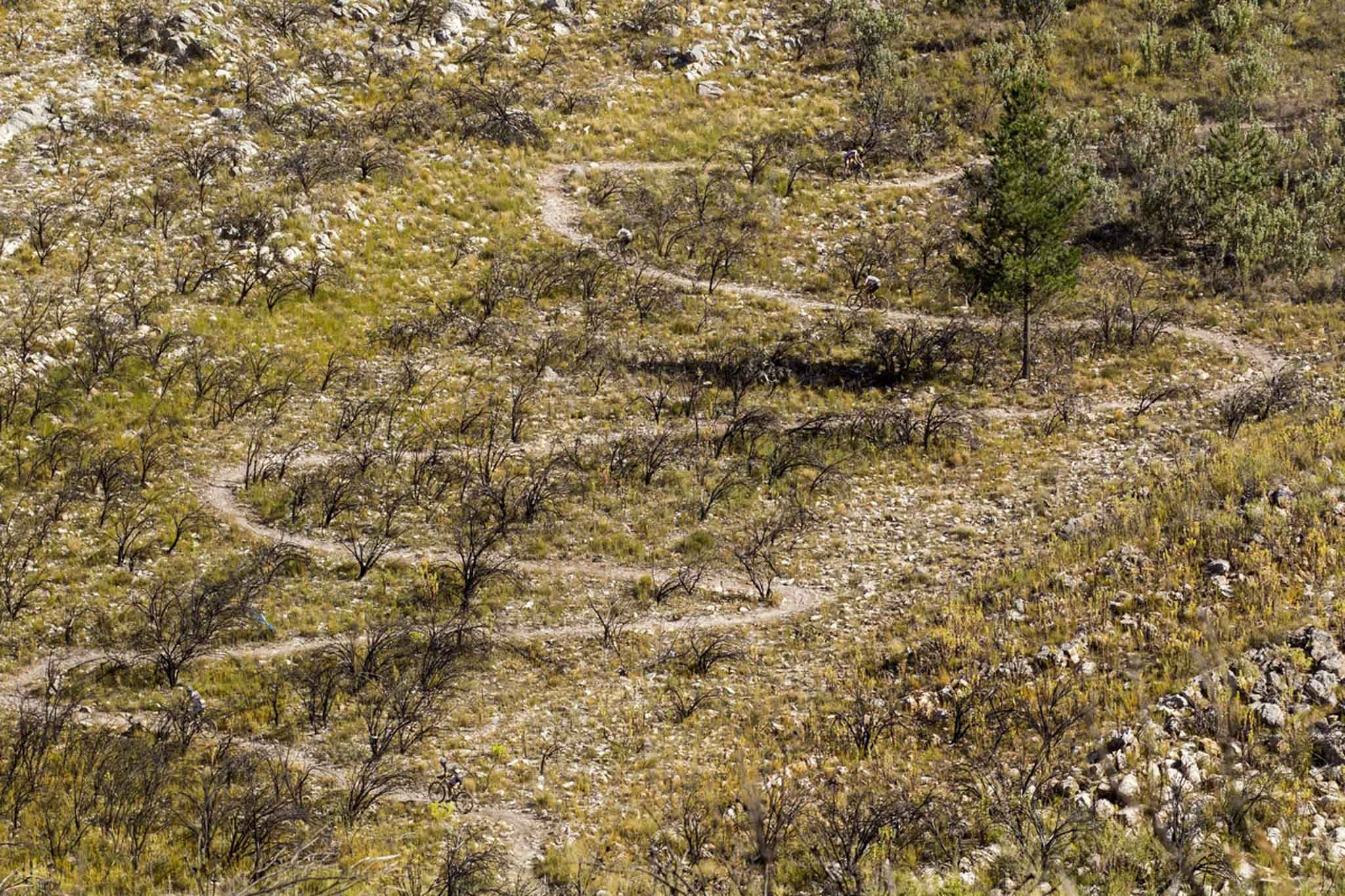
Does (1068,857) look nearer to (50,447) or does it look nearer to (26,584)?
(26,584)

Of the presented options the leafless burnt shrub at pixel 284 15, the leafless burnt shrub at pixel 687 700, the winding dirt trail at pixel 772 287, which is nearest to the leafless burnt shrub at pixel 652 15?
the winding dirt trail at pixel 772 287

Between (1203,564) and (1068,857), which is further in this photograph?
(1203,564)

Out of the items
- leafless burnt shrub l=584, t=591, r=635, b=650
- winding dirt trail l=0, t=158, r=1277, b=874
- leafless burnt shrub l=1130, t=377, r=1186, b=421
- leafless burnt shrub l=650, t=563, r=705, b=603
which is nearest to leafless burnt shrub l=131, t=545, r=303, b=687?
winding dirt trail l=0, t=158, r=1277, b=874

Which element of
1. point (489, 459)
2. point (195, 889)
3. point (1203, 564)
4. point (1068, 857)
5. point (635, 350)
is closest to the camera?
point (1068, 857)

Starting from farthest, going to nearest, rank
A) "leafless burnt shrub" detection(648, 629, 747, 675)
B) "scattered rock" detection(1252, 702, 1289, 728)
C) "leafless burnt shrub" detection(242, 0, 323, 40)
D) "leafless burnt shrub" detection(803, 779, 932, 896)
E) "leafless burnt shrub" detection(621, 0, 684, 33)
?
"leafless burnt shrub" detection(621, 0, 684, 33), "leafless burnt shrub" detection(242, 0, 323, 40), "leafless burnt shrub" detection(648, 629, 747, 675), "scattered rock" detection(1252, 702, 1289, 728), "leafless burnt shrub" detection(803, 779, 932, 896)

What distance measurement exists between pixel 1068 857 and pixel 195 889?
11.5 m

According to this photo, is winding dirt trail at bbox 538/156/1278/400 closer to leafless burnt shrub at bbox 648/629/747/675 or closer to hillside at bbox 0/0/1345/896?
hillside at bbox 0/0/1345/896

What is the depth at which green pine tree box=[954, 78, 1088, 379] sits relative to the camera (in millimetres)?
30172

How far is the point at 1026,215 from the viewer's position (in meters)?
30.1

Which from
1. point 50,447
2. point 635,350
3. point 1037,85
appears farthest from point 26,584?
point 1037,85

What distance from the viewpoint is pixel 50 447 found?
24.8 meters

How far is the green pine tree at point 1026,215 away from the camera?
30172 mm

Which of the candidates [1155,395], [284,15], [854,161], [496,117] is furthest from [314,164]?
[1155,395]

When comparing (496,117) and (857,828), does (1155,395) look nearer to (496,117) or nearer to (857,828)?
(857,828)
